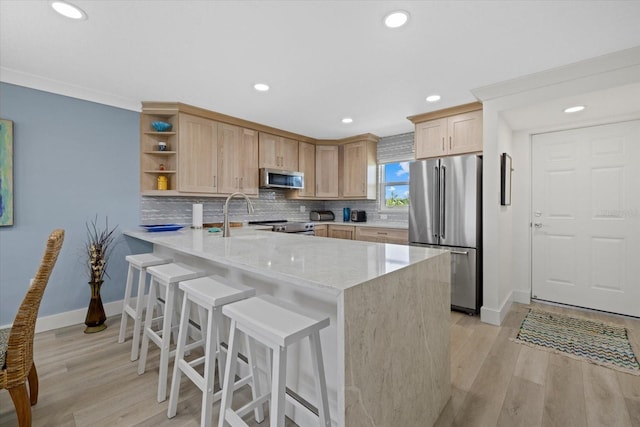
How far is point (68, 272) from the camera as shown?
2.89 meters

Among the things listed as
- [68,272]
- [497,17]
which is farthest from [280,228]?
[497,17]

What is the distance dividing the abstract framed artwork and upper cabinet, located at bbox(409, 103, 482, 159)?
4.17m

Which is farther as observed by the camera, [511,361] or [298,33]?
[511,361]

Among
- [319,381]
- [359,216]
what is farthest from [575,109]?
[319,381]

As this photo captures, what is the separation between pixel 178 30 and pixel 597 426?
346 cm

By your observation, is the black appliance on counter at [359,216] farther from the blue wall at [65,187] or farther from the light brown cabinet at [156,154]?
the blue wall at [65,187]

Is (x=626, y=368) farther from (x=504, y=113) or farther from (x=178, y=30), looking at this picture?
(x=178, y=30)

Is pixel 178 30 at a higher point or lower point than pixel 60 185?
higher

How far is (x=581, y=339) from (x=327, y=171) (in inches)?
152

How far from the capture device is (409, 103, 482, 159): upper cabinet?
3.22 meters

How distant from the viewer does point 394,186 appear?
4836 millimetres

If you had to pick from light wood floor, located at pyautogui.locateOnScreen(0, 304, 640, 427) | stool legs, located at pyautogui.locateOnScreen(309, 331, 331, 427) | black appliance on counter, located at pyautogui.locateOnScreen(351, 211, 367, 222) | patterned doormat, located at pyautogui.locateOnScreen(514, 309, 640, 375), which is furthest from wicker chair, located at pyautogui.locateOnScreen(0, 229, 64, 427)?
black appliance on counter, located at pyautogui.locateOnScreen(351, 211, 367, 222)

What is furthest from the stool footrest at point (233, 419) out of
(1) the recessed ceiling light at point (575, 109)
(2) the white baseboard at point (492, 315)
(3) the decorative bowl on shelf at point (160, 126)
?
(1) the recessed ceiling light at point (575, 109)

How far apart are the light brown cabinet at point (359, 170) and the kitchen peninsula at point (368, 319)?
2945mm
